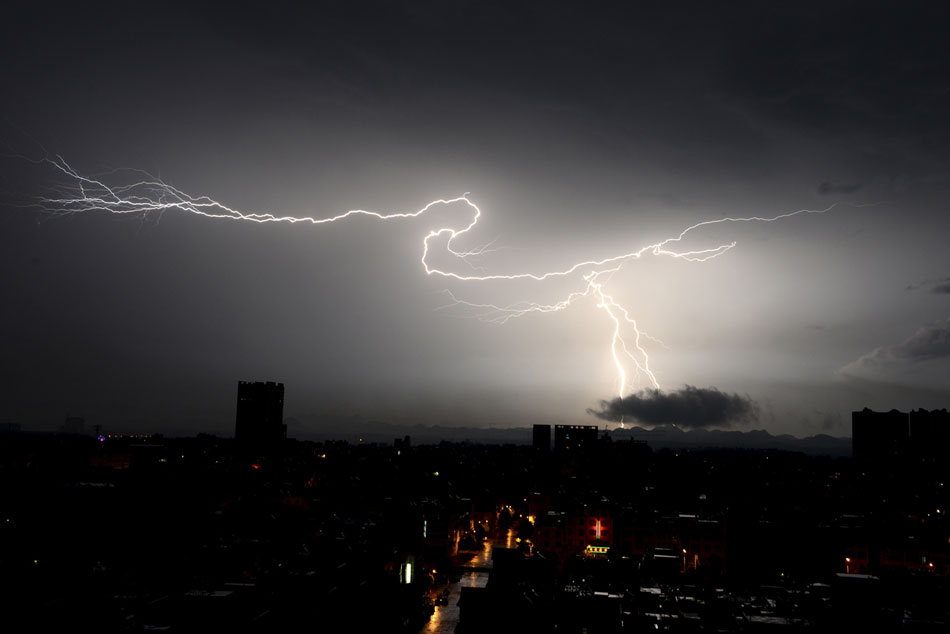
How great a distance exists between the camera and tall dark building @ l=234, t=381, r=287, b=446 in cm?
11081

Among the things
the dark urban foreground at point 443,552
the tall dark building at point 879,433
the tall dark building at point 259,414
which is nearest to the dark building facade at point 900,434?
the tall dark building at point 879,433

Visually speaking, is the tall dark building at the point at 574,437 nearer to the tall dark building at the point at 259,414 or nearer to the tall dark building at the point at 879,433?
the tall dark building at the point at 879,433

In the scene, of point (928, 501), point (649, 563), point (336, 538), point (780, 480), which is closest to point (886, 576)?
point (649, 563)

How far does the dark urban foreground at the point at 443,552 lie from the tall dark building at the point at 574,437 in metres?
28.1

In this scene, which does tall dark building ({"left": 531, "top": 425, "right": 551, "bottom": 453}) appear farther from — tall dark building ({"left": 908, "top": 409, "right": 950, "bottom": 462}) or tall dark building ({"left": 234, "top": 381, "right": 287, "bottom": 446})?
tall dark building ({"left": 908, "top": 409, "right": 950, "bottom": 462})

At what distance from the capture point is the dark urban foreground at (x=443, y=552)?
1930 cm

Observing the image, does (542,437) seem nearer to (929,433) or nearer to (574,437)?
(574,437)

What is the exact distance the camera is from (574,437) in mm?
110375

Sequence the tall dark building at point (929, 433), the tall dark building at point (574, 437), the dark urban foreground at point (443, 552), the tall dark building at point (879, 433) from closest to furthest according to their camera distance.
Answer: the dark urban foreground at point (443, 552)
the tall dark building at point (929, 433)
the tall dark building at point (879, 433)
the tall dark building at point (574, 437)

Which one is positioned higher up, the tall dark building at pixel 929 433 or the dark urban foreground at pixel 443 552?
the tall dark building at pixel 929 433

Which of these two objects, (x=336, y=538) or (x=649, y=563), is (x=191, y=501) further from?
(x=649, y=563)

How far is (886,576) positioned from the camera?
84.5 ft

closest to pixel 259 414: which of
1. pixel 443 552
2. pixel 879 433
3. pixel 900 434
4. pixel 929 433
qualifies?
pixel 443 552

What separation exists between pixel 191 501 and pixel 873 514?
167 feet
